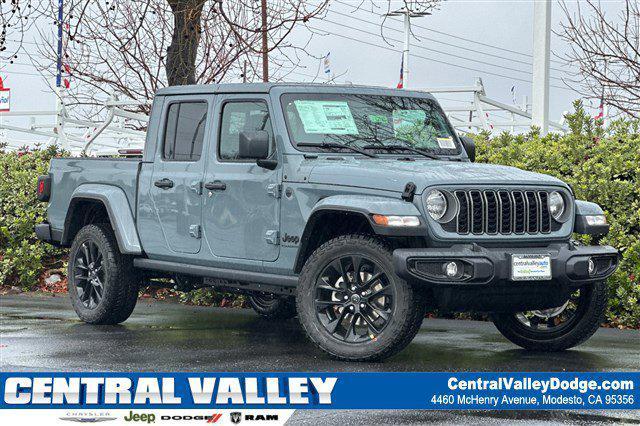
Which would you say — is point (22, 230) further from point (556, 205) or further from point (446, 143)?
point (556, 205)

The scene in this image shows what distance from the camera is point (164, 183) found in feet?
34.9

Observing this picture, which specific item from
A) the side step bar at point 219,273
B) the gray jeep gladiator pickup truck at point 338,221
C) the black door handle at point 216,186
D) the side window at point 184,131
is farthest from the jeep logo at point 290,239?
the side window at point 184,131

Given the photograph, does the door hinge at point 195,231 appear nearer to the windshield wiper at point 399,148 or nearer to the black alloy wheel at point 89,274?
the black alloy wheel at point 89,274

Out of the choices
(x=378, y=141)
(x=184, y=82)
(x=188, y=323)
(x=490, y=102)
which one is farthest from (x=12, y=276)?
(x=378, y=141)

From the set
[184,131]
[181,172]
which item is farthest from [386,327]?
[184,131]

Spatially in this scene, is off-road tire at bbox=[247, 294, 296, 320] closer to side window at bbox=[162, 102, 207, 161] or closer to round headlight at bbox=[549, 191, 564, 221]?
side window at bbox=[162, 102, 207, 161]

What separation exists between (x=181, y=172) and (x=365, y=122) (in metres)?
1.80

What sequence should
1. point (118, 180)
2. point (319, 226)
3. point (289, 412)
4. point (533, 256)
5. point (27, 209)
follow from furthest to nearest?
point (27, 209) → point (118, 180) → point (319, 226) → point (533, 256) → point (289, 412)

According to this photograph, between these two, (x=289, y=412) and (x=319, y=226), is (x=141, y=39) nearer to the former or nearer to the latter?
(x=319, y=226)

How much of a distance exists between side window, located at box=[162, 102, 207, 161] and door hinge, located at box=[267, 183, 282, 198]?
1146 mm

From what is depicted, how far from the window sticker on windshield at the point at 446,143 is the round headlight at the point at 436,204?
1708mm

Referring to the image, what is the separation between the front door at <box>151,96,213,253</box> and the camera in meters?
10.3

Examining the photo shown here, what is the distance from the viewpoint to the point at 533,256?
8469 millimetres

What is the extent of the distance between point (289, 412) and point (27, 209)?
1030 cm
